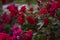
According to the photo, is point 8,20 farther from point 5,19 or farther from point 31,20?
point 31,20

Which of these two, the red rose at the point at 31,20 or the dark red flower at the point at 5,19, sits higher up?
the dark red flower at the point at 5,19

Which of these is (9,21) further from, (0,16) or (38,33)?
(38,33)

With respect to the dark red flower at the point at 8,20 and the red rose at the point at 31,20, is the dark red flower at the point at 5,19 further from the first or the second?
the red rose at the point at 31,20

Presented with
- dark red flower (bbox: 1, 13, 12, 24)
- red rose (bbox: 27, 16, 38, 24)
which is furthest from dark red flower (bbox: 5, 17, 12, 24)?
red rose (bbox: 27, 16, 38, 24)

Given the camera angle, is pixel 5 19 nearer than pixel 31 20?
No

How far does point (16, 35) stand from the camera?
123 centimetres

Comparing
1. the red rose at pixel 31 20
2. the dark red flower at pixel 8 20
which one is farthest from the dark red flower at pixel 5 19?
the red rose at pixel 31 20

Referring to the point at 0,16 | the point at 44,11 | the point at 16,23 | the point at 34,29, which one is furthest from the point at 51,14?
the point at 0,16

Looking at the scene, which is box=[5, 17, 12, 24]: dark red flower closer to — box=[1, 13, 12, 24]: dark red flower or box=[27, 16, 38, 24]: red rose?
box=[1, 13, 12, 24]: dark red flower

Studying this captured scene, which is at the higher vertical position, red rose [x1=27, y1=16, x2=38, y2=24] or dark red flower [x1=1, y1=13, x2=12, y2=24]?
dark red flower [x1=1, y1=13, x2=12, y2=24]

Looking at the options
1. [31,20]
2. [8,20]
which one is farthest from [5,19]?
[31,20]

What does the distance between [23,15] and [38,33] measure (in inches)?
7.4

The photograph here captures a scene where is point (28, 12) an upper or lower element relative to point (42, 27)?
upper

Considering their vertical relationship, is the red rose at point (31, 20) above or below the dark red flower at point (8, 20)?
below
